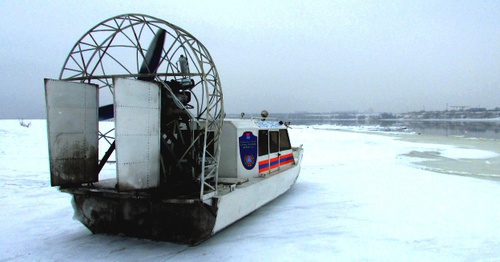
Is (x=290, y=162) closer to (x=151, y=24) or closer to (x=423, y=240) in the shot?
(x=423, y=240)

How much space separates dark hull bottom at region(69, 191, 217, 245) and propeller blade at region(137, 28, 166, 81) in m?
2.19

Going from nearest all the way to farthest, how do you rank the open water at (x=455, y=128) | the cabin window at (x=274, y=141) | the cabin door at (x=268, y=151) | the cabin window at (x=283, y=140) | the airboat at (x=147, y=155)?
the airboat at (x=147, y=155) < the cabin door at (x=268, y=151) < the cabin window at (x=274, y=141) < the cabin window at (x=283, y=140) < the open water at (x=455, y=128)

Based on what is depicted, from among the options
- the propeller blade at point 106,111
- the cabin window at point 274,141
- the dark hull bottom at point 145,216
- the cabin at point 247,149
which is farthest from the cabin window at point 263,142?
the propeller blade at point 106,111

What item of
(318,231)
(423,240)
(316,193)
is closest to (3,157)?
(316,193)

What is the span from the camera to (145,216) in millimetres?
5273

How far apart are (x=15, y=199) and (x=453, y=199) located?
32.6 ft

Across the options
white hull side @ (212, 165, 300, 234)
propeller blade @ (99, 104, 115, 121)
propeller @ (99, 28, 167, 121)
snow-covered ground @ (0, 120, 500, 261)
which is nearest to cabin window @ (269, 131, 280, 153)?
white hull side @ (212, 165, 300, 234)

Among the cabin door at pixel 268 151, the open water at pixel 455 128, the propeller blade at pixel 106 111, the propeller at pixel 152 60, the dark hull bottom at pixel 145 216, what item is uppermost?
the propeller at pixel 152 60

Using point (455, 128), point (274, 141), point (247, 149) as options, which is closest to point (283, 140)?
point (274, 141)

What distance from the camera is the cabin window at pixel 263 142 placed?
735 centimetres

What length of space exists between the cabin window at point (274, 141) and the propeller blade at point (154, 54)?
3086mm

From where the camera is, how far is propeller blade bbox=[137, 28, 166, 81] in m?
5.80

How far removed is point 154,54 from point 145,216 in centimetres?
270

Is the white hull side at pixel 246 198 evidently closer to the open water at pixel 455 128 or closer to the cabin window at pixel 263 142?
the cabin window at pixel 263 142
